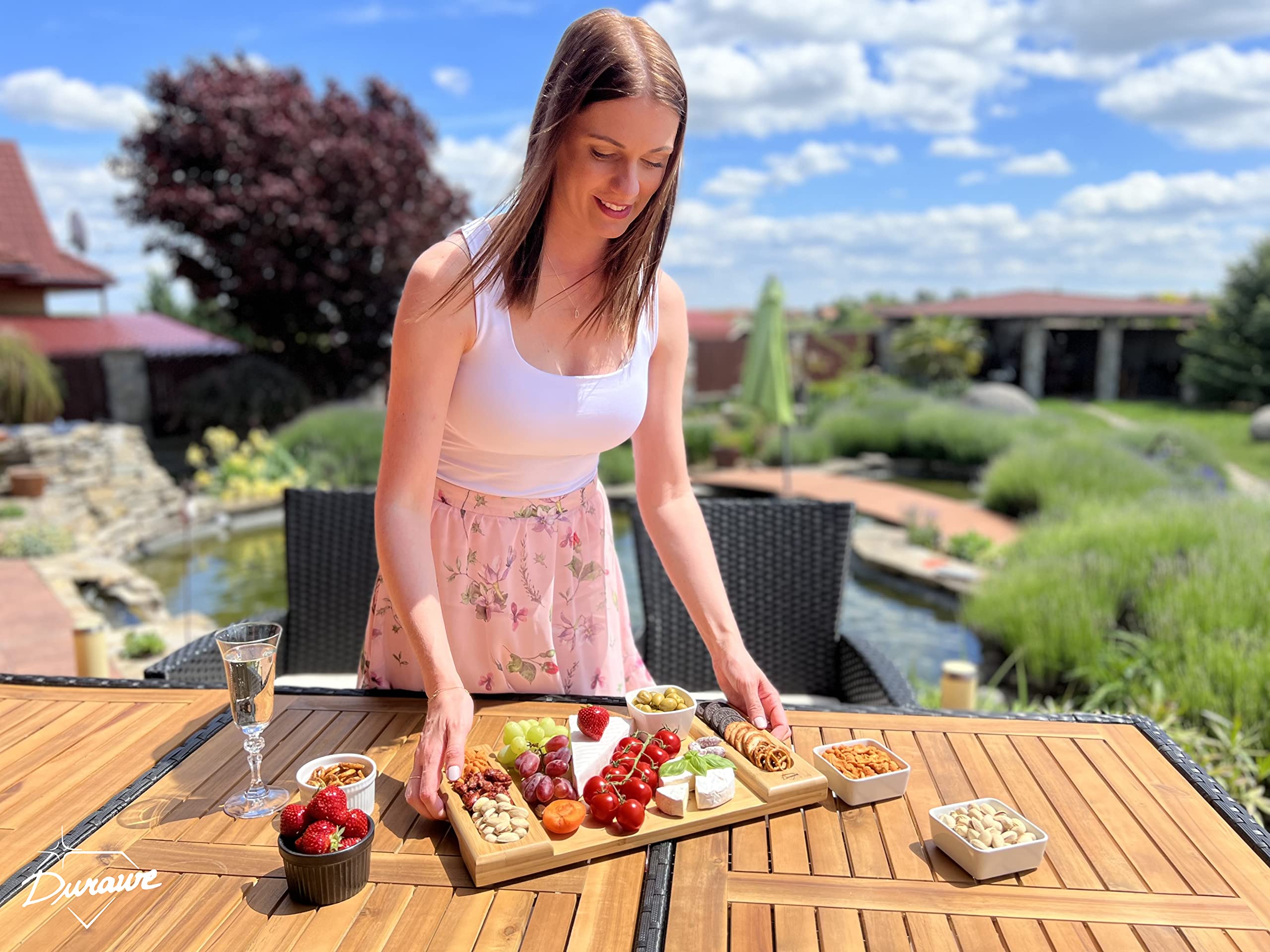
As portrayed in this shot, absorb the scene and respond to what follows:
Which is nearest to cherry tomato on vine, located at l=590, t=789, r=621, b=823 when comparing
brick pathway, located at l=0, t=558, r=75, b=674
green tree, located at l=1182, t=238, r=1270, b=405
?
brick pathway, located at l=0, t=558, r=75, b=674

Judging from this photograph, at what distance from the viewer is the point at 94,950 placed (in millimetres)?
926

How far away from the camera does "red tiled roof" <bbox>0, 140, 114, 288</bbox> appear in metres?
13.0

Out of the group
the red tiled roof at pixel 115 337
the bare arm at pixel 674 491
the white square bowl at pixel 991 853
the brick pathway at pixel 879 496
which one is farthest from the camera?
the red tiled roof at pixel 115 337

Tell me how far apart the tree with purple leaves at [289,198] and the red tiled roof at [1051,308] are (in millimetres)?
11276

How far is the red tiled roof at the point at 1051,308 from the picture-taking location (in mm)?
19078

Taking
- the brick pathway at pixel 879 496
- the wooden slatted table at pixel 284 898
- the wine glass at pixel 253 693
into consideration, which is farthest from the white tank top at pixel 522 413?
the brick pathway at pixel 879 496

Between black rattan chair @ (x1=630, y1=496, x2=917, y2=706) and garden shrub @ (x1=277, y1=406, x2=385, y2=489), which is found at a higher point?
black rattan chair @ (x1=630, y1=496, x2=917, y2=706)

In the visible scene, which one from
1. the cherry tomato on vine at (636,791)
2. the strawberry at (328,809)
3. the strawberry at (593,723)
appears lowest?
the cherry tomato on vine at (636,791)

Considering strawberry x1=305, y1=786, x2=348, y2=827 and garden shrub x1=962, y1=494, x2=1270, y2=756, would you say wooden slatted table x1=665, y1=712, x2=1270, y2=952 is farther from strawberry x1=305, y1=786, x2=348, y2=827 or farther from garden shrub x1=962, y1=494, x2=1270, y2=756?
garden shrub x1=962, y1=494, x2=1270, y2=756

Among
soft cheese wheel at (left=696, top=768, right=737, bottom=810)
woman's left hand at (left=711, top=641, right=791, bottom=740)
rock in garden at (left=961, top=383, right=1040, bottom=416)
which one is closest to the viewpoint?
soft cheese wheel at (left=696, top=768, right=737, bottom=810)

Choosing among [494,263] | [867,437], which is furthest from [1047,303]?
[494,263]

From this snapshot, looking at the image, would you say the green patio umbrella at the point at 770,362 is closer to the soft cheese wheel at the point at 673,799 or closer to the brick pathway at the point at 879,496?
the brick pathway at the point at 879,496

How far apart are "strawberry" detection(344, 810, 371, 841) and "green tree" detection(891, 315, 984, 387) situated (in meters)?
17.2

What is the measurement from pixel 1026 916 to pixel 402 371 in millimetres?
1018
